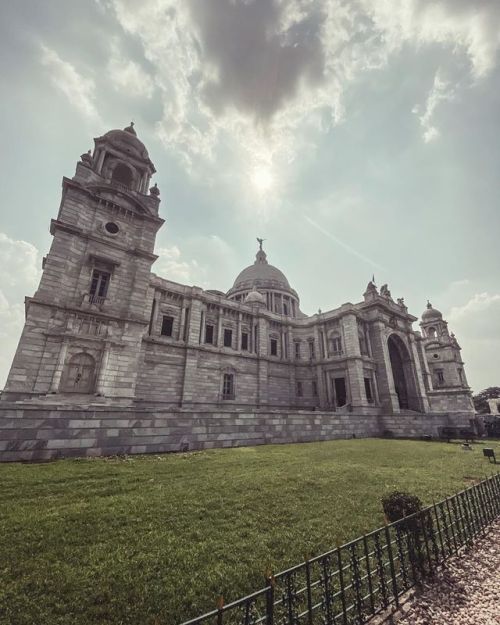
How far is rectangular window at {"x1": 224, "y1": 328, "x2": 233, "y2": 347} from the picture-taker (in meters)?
28.5

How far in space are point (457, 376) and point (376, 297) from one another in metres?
21.7

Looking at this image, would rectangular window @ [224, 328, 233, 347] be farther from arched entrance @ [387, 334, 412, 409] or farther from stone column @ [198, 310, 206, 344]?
arched entrance @ [387, 334, 412, 409]

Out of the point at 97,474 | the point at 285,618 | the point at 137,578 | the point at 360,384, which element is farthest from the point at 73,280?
the point at 360,384

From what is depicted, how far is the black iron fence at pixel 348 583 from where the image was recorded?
10.3 ft

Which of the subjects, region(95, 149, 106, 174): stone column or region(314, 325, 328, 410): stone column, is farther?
region(314, 325, 328, 410): stone column

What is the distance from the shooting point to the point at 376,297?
3183 centimetres

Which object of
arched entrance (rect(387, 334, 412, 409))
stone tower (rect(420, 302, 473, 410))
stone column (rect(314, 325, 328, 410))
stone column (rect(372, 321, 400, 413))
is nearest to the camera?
stone column (rect(372, 321, 400, 413))

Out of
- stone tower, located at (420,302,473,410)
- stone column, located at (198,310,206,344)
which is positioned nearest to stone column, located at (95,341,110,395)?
stone column, located at (198,310,206,344)

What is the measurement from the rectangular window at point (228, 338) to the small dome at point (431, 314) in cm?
3631

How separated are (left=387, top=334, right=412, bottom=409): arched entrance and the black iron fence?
31.4 meters

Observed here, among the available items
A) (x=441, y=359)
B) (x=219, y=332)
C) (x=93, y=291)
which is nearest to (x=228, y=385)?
(x=219, y=332)

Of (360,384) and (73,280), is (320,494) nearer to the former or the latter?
(73,280)

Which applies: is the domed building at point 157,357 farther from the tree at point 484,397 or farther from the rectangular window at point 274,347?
the tree at point 484,397

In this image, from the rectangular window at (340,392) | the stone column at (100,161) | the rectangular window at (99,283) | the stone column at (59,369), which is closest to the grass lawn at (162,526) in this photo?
the stone column at (59,369)
